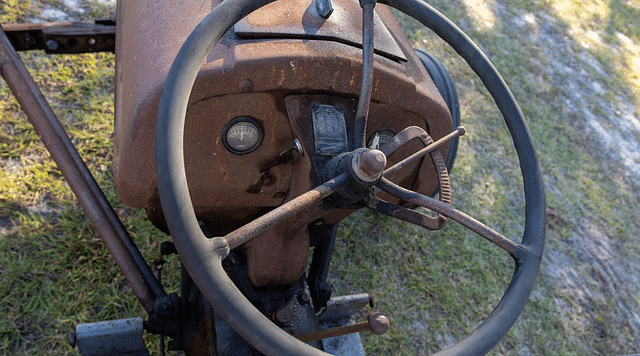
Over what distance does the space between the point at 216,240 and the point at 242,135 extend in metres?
0.50

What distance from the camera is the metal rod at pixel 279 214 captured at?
96cm

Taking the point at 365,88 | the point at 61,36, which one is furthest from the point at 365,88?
the point at 61,36

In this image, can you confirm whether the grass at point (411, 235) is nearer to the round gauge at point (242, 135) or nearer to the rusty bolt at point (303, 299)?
the rusty bolt at point (303, 299)

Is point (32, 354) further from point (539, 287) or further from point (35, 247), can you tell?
point (539, 287)

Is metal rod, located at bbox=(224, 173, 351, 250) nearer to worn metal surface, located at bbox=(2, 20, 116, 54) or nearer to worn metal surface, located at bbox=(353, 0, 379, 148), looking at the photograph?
worn metal surface, located at bbox=(353, 0, 379, 148)

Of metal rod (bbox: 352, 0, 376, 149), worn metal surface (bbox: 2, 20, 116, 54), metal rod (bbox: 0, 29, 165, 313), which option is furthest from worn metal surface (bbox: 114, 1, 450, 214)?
worn metal surface (bbox: 2, 20, 116, 54)

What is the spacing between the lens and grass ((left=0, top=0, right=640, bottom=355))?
6.54ft

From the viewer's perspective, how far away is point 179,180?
943 mm

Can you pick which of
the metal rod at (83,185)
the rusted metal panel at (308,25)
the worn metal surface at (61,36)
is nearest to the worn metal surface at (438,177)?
the rusted metal panel at (308,25)

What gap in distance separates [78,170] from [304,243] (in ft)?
2.65

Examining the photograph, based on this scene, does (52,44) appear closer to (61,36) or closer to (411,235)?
(61,36)

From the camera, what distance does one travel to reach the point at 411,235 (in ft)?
8.50

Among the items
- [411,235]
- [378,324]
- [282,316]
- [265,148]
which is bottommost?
[411,235]

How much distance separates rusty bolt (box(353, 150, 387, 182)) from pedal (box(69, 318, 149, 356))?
100cm
